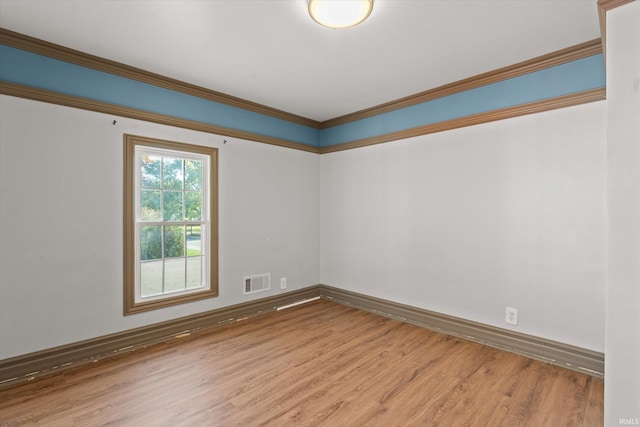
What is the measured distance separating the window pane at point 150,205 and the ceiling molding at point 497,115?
2.63m

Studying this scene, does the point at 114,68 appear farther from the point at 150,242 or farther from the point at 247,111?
the point at 150,242

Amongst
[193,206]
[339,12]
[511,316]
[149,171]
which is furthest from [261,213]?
[511,316]

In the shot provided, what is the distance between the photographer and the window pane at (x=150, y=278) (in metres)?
3.19

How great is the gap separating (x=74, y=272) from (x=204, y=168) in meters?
1.61

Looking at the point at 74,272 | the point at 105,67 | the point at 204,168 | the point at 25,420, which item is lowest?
the point at 25,420

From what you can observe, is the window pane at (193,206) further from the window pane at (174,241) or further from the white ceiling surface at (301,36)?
the white ceiling surface at (301,36)

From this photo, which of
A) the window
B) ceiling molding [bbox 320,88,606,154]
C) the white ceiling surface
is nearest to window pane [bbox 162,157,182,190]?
the window

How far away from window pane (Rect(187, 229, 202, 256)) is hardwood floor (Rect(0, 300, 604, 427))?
0.94 meters

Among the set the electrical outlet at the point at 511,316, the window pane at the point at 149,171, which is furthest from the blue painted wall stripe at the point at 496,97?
the window pane at the point at 149,171

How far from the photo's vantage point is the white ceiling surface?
7.09 ft

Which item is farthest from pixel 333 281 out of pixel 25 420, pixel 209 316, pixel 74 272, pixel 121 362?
pixel 25 420

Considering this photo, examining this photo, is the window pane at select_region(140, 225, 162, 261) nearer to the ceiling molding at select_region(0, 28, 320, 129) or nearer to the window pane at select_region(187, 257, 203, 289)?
the window pane at select_region(187, 257, 203, 289)

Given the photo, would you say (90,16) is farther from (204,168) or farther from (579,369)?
(579,369)

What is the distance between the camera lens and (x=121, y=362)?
2.76 metres
